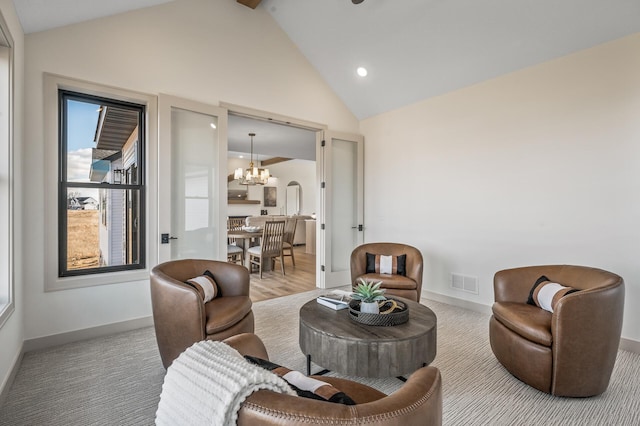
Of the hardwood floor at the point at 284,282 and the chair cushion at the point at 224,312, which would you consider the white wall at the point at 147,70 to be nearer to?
the chair cushion at the point at 224,312

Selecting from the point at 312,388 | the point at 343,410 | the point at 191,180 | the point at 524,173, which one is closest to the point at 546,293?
the point at 524,173

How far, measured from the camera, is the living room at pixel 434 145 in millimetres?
2777

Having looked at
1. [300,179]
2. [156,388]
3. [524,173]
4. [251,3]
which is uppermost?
[251,3]

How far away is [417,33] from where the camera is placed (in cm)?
363

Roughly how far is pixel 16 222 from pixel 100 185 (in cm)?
78

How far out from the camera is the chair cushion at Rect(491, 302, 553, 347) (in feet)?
6.97

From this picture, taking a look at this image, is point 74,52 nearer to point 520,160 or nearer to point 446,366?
point 446,366

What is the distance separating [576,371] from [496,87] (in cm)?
302

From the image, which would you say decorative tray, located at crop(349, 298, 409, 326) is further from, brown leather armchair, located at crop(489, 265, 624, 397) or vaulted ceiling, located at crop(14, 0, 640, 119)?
vaulted ceiling, located at crop(14, 0, 640, 119)

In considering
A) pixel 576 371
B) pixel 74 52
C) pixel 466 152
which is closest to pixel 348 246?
pixel 466 152

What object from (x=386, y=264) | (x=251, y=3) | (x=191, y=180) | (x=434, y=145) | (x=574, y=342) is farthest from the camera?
(x=434, y=145)

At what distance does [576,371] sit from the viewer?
2.05m

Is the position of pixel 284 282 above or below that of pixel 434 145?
below

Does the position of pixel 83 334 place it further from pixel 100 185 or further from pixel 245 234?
pixel 245 234
